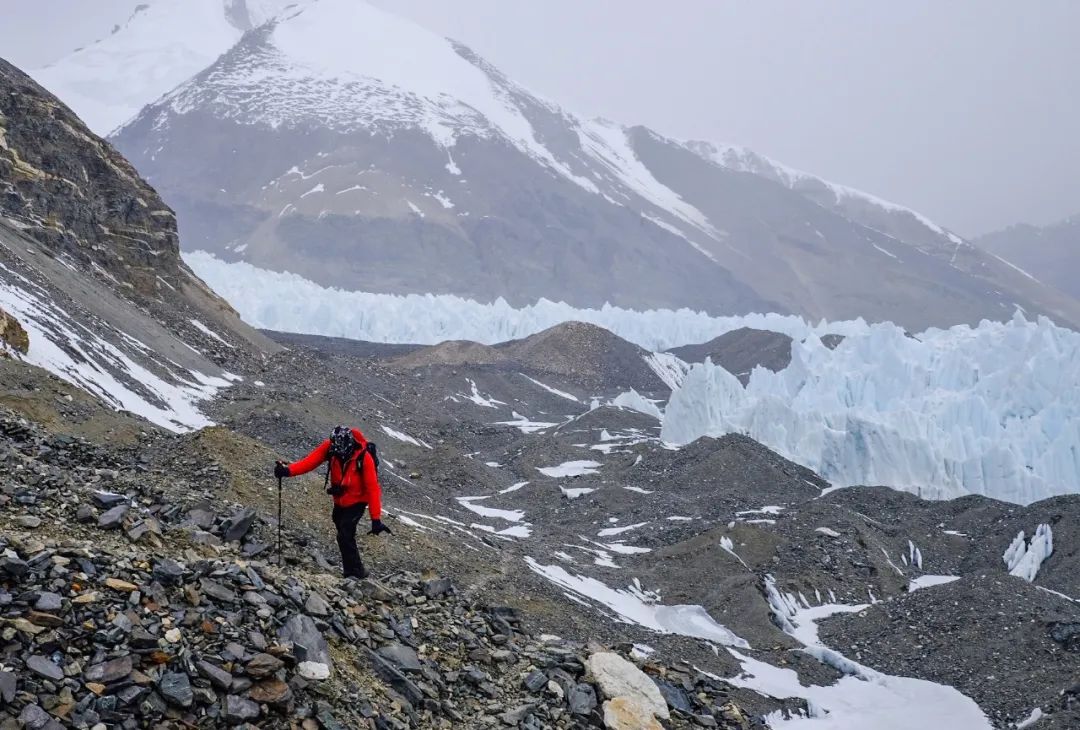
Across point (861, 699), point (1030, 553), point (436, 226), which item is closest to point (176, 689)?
point (861, 699)

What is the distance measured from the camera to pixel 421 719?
7.11m

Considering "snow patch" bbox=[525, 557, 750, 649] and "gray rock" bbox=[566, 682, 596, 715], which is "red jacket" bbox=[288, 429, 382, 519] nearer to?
"gray rock" bbox=[566, 682, 596, 715]

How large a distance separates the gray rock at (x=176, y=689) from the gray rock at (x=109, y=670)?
0.73 ft

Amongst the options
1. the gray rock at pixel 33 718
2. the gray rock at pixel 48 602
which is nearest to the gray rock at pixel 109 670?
the gray rock at pixel 33 718

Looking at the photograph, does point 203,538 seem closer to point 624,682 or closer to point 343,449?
point 343,449

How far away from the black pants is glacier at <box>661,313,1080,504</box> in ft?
100

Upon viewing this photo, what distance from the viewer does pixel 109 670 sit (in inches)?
223

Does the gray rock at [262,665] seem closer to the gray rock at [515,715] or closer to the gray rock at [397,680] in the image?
the gray rock at [397,680]

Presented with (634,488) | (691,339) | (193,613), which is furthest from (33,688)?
(691,339)

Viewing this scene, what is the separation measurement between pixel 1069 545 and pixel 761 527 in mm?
8586


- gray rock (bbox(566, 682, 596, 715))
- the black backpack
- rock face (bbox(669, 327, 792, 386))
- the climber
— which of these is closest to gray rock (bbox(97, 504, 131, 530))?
the climber

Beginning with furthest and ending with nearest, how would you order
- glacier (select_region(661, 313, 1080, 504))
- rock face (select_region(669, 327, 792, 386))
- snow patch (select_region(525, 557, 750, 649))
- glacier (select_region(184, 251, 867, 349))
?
glacier (select_region(184, 251, 867, 349))
rock face (select_region(669, 327, 792, 386))
glacier (select_region(661, 313, 1080, 504))
snow patch (select_region(525, 557, 750, 649))

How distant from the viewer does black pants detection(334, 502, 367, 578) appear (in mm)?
9273

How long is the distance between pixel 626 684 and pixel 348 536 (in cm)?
317
